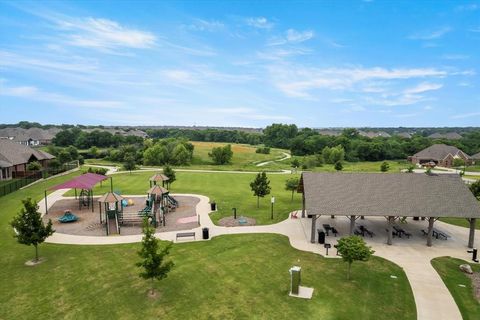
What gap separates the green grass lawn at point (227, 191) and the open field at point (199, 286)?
31.3ft

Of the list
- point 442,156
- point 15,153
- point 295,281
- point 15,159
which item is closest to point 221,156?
point 15,153

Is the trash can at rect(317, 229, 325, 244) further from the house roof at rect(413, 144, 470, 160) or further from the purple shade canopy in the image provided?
the house roof at rect(413, 144, 470, 160)

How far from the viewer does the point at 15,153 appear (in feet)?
178

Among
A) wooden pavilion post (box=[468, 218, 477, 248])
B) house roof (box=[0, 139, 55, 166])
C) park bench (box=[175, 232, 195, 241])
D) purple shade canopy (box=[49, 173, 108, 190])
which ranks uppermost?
house roof (box=[0, 139, 55, 166])

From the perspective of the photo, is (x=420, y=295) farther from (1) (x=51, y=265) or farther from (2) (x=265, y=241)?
(1) (x=51, y=265)

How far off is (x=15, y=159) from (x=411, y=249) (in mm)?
56437

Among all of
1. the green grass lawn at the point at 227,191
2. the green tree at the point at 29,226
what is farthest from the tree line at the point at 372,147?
the green tree at the point at 29,226

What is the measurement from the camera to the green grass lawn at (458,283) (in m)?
15.5

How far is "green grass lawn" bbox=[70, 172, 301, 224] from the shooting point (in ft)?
108

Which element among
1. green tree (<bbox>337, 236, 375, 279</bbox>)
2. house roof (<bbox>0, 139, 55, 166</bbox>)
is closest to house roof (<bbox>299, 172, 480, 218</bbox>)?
green tree (<bbox>337, 236, 375, 279</bbox>)

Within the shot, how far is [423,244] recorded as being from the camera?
79.6 feet

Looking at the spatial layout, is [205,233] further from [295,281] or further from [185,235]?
[295,281]

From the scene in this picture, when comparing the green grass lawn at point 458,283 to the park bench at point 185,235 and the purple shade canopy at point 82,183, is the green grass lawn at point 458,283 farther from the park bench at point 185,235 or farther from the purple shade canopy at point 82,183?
the purple shade canopy at point 82,183

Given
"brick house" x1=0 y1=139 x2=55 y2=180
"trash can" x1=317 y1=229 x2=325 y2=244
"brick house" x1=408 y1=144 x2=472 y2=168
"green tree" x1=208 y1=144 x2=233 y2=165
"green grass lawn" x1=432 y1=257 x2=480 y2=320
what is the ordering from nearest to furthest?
"green grass lawn" x1=432 y1=257 x2=480 y2=320 → "trash can" x1=317 y1=229 x2=325 y2=244 → "brick house" x1=0 y1=139 x2=55 y2=180 → "brick house" x1=408 y1=144 x2=472 y2=168 → "green tree" x1=208 y1=144 x2=233 y2=165
